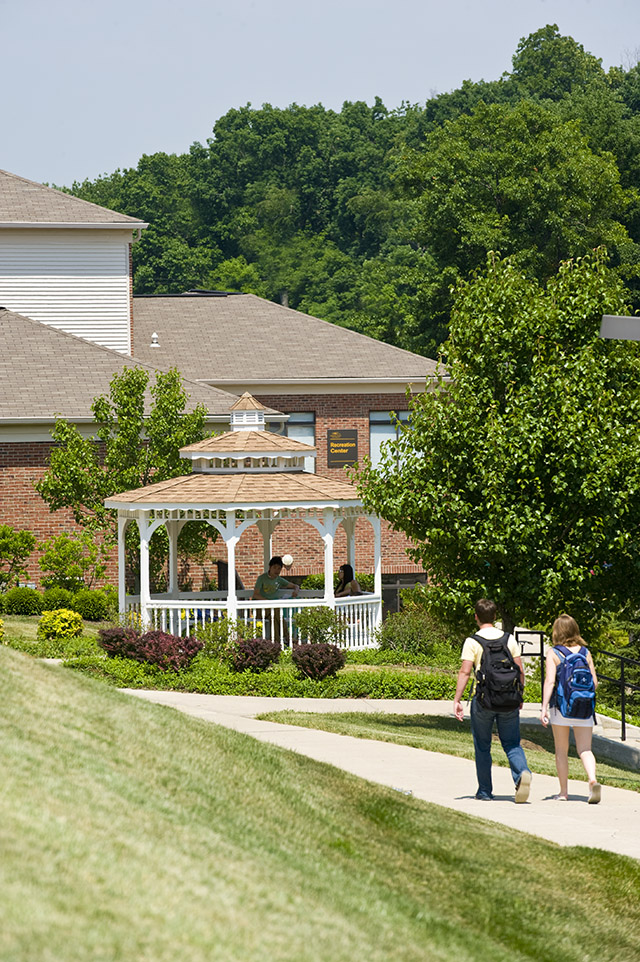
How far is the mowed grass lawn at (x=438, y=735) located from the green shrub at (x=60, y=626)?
21.0 feet

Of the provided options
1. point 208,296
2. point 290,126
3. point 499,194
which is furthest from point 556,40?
point 208,296

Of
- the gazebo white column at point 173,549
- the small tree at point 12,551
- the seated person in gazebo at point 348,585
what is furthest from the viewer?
the small tree at point 12,551

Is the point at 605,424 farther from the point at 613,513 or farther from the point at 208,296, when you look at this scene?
the point at 208,296

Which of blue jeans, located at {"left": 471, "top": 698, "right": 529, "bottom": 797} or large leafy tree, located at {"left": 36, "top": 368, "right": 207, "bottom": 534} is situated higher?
large leafy tree, located at {"left": 36, "top": 368, "right": 207, "bottom": 534}

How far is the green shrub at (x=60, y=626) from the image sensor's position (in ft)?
68.3

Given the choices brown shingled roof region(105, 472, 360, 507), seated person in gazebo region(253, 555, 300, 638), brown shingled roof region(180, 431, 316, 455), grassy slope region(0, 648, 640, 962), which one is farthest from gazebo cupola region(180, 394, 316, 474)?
grassy slope region(0, 648, 640, 962)

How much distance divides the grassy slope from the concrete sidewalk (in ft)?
2.18

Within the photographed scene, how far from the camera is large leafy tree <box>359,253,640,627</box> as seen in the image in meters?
14.9

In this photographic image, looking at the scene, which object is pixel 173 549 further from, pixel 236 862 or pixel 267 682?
pixel 236 862

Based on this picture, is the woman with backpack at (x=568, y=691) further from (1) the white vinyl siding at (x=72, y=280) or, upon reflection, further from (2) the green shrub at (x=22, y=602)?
(1) the white vinyl siding at (x=72, y=280)

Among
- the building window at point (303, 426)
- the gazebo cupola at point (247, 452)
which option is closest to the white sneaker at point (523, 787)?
the gazebo cupola at point (247, 452)

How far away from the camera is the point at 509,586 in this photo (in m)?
15.5

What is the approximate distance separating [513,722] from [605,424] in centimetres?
527

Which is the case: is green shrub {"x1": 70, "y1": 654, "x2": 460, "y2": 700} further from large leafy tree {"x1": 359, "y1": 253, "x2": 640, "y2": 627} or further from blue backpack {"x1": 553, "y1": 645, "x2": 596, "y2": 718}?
blue backpack {"x1": 553, "y1": 645, "x2": 596, "y2": 718}
